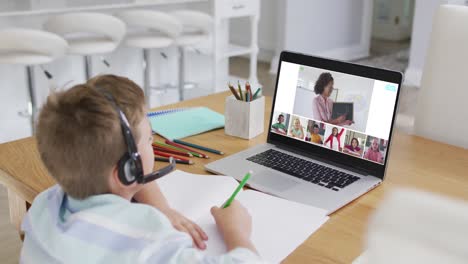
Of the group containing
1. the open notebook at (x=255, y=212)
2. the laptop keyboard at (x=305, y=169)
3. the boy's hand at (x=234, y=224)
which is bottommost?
the open notebook at (x=255, y=212)

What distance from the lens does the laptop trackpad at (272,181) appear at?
1.08 metres

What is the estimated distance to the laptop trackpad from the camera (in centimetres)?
108

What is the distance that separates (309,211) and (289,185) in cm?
12

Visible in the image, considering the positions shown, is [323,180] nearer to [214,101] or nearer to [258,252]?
[258,252]

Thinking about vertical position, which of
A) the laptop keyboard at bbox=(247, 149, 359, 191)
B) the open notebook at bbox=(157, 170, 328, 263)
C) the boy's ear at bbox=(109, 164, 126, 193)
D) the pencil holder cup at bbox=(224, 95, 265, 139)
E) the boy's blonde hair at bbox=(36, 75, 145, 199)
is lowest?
the open notebook at bbox=(157, 170, 328, 263)

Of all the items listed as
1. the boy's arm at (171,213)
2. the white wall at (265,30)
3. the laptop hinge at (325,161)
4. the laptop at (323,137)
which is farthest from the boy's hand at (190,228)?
the white wall at (265,30)

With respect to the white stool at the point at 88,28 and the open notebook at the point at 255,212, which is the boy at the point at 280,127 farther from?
the white stool at the point at 88,28

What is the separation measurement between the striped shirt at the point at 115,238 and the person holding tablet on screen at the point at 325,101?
48 centimetres

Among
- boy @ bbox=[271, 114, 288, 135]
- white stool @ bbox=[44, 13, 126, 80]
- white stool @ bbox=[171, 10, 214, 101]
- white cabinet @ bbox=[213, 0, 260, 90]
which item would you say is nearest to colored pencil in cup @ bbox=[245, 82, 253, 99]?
boy @ bbox=[271, 114, 288, 135]

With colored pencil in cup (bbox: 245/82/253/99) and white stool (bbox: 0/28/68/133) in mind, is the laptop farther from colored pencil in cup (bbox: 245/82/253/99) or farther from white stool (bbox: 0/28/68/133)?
white stool (bbox: 0/28/68/133)

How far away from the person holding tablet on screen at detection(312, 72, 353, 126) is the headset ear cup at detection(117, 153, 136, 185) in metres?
0.55

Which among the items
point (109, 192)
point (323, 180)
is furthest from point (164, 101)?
point (109, 192)

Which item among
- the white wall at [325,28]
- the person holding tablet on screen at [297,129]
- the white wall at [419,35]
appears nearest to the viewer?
the person holding tablet on screen at [297,129]

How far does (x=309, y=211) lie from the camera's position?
38.5 inches
